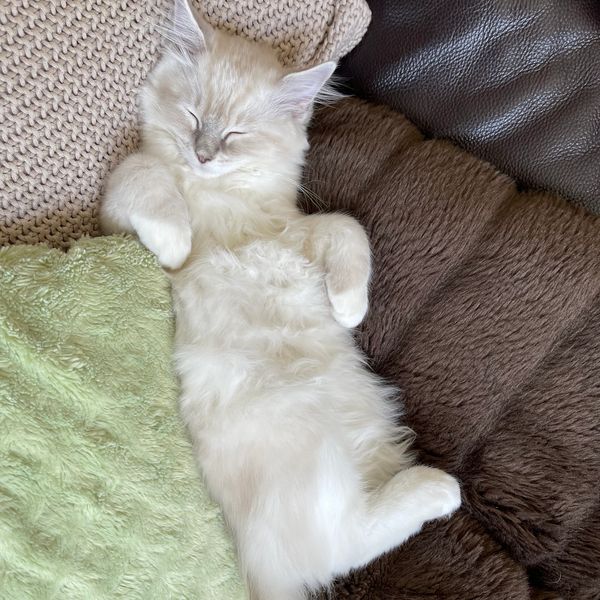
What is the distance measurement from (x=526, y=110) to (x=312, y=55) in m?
0.49

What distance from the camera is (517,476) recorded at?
126cm

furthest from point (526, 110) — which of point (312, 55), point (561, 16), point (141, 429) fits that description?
point (141, 429)

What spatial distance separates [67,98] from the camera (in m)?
1.21

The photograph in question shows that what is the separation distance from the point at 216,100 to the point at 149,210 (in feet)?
1.01

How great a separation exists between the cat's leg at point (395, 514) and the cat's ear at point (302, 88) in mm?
810

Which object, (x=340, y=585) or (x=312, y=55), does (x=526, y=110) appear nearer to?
(x=312, y=55)

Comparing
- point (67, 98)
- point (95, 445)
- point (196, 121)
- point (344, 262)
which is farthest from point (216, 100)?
point (95, 445)

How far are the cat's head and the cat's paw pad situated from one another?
0.35 m

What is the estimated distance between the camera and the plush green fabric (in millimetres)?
983

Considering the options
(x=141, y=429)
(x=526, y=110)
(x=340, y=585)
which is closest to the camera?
(x=141, y=429)

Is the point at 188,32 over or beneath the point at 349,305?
over

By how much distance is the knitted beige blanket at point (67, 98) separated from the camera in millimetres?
1163

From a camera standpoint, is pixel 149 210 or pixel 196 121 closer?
pixel 149 210

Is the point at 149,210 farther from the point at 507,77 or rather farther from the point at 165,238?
the point at 507,77
